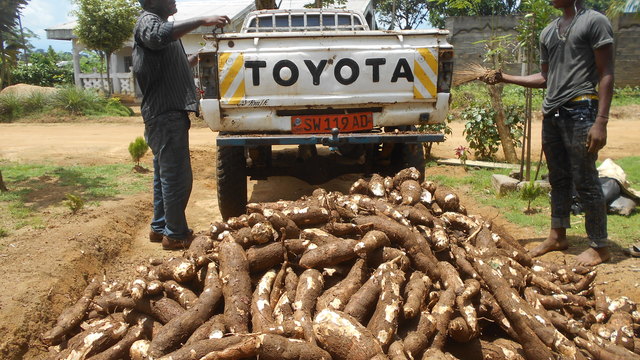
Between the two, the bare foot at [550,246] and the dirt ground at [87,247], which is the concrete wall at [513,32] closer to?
the dirt ground at [87,247]

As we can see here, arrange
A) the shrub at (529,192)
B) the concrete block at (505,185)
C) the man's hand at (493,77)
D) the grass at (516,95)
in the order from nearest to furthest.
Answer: the man's hand at (493,77)
the shrub at (529,192)
the concrete block at (505,185)
the grass at (516,95)

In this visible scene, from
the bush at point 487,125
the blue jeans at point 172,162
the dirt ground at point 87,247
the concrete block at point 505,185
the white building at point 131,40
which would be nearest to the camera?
the dirt ground at point 87,247

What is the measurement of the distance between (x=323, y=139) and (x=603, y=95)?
2.26 m

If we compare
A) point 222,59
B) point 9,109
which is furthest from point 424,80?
point 9,109

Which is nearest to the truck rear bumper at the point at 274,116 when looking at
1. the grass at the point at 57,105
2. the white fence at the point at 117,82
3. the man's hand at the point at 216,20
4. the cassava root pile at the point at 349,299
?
the man's hand at the point at 216,20

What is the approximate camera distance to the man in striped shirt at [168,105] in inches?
164

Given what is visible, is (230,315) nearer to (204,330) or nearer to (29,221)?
(204,330)

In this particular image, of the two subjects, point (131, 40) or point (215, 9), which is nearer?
point (131, 40)

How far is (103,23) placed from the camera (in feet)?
64.0

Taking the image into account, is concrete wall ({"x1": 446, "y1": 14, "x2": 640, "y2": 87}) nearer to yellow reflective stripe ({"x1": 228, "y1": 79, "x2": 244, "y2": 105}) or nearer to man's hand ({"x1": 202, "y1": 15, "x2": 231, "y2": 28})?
yellow reflective stripe ({"x1": 228, "y1": 79, "x2": 244, "y2": 105})

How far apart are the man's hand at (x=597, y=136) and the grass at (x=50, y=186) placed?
16.1 ft

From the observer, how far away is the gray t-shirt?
369 centimetres

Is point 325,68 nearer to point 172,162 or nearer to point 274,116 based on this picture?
point 274,116

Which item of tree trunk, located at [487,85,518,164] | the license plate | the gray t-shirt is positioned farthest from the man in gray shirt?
tree trunk, located at [487,85,518,164]
